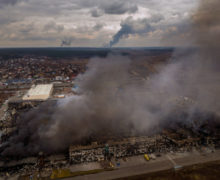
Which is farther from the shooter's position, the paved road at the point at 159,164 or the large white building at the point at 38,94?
the large white building at the point at 38,94

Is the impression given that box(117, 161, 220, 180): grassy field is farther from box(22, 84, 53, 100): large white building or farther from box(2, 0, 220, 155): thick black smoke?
box(22, 84, 53, 100): large white building

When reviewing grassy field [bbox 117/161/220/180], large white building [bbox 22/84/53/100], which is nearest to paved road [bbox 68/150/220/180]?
grassy field [bbox 117/161/220/180]

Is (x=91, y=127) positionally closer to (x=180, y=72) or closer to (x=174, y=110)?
(x=174, y=110)

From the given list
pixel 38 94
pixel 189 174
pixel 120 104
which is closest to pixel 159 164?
pixel 189 174

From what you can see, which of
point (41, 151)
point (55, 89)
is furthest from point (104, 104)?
point (55, 89)

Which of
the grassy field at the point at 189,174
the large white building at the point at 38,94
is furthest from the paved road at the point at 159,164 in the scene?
the large white building at the point at 38,94

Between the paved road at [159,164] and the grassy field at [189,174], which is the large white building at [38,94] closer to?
the paved road at [159,164]
